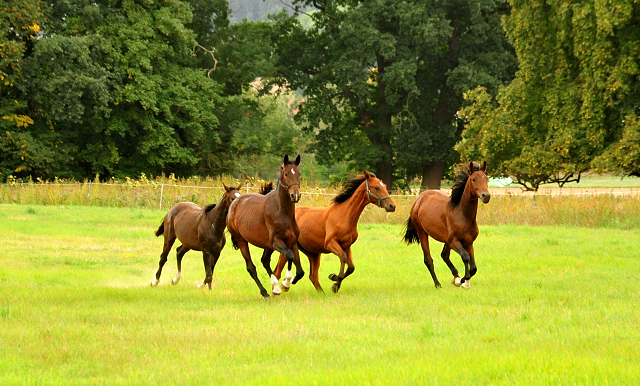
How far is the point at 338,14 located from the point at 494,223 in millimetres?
25643

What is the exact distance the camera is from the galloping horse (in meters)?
12.6

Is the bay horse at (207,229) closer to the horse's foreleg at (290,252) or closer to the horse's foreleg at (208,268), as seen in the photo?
the horse's foreleg at (208,268)

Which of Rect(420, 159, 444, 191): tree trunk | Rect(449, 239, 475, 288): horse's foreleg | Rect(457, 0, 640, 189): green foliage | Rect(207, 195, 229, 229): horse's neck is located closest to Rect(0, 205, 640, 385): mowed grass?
Rect(449, 239, 475, 288): horse's foreleg

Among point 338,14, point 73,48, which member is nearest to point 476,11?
point 338,14

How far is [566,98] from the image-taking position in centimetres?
3462

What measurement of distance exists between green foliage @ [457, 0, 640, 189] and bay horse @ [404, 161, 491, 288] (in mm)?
18990

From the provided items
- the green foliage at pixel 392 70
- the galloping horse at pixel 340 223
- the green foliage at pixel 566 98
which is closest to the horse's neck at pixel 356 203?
the galloping horse at pixel 340 223

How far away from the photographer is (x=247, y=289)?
1405 cm

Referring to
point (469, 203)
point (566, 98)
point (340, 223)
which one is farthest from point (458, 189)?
point (566, 98)

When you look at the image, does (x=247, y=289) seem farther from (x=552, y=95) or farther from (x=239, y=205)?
(x=552, y=95)

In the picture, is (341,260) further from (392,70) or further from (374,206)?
(392,70)

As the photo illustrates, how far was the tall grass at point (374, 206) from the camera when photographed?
28.4 m

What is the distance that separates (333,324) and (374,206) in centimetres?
2145

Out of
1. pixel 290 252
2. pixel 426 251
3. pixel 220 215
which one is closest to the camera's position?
pixel 290 252
